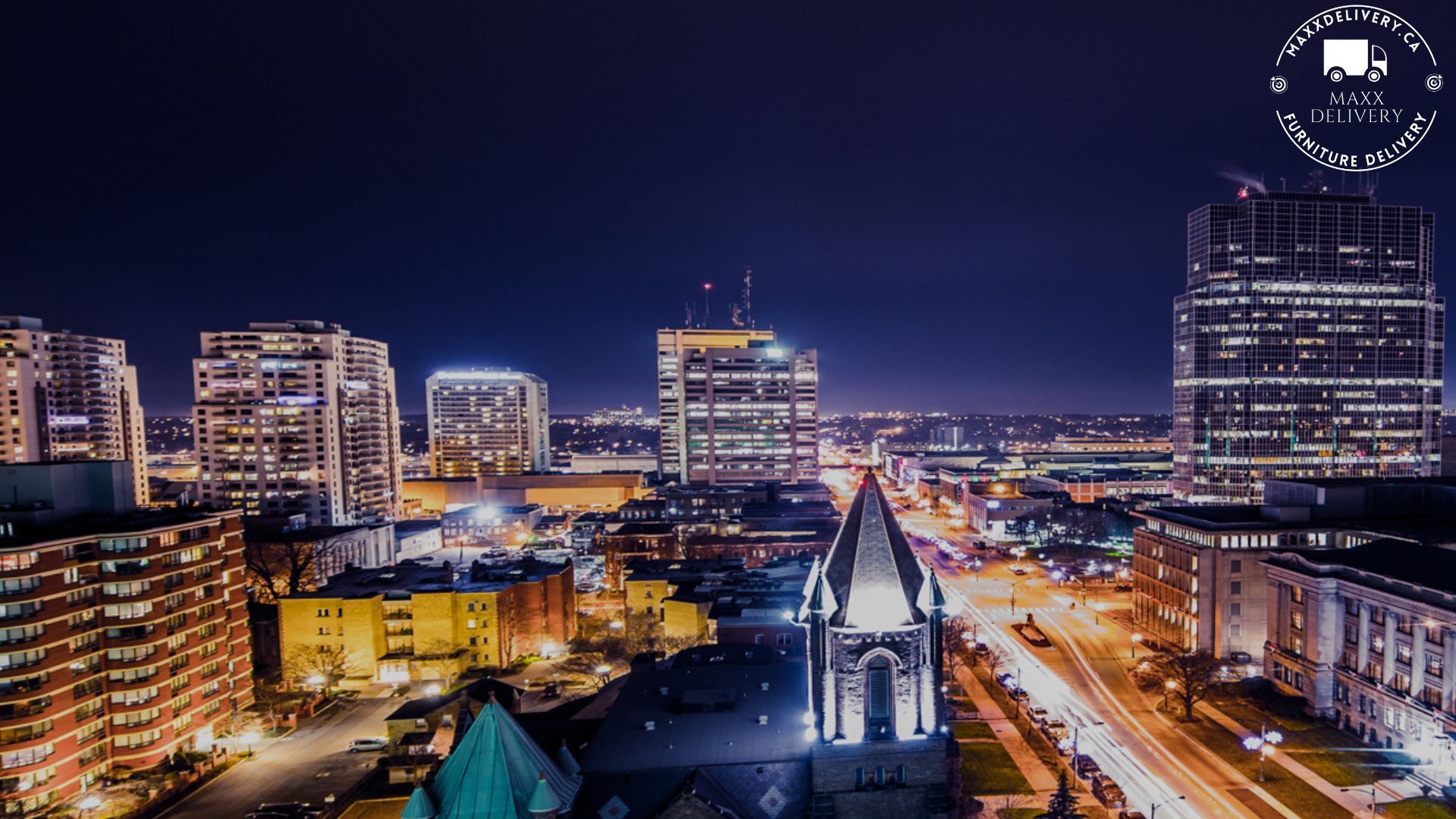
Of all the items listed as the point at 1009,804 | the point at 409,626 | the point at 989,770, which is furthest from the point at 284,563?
the point at 1009,804

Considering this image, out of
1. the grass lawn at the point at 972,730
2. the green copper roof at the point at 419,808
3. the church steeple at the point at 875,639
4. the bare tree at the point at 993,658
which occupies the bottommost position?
the bare tree at the point at 993,658

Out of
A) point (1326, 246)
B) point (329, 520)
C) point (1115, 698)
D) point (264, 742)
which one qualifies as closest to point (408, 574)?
point (264, 742)

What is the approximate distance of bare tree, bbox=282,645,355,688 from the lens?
86062 mm

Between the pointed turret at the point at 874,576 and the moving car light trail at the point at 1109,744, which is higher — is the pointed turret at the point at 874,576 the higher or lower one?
the higher one

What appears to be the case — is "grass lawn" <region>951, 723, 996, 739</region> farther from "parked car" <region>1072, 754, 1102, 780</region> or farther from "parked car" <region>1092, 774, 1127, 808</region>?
"parked car" <region>1092, 774, 1127, 808</region>

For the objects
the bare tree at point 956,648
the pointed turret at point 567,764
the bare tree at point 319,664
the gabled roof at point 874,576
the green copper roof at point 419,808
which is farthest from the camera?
the bare tree at point 319,664

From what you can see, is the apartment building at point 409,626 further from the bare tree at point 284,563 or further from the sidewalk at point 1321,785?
the sidewalk at point 1321,785

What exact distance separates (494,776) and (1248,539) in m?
87.2

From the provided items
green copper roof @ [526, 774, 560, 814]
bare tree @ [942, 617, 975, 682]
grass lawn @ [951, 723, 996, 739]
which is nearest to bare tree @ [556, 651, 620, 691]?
grass lawn @ [951, 723, 996, 739]

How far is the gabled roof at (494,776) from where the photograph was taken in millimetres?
38281

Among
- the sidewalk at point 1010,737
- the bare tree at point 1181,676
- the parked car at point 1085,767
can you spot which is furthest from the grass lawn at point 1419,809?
the sidewalk at point 1010,737

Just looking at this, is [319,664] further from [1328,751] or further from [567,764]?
[1328,751]

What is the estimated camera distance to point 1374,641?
213 ft

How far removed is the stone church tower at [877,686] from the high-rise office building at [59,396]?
176m
